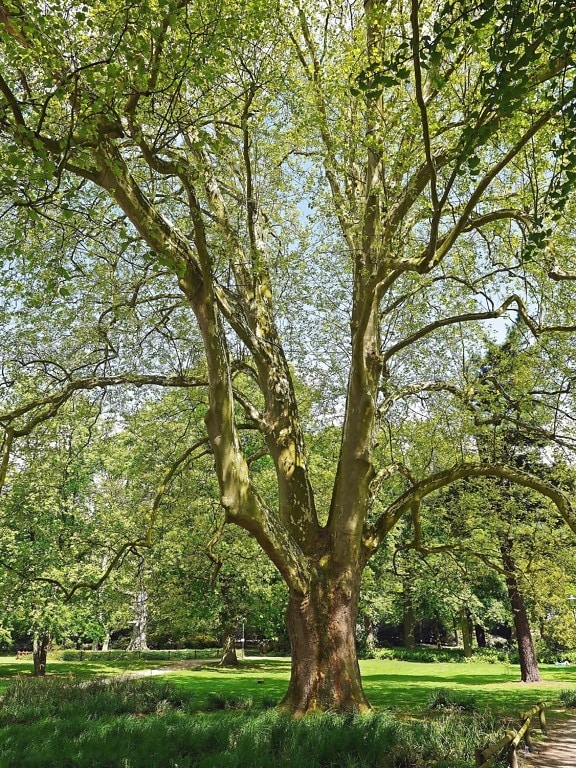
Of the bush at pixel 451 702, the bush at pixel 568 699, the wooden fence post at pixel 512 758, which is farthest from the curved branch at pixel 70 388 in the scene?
the bush at pixel 568 699

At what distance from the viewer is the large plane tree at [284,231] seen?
19.9 feet

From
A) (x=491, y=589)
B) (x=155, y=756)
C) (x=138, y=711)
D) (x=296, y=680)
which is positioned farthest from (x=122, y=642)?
(x=155, y=756)

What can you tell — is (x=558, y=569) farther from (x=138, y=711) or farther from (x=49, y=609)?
(x=49, y=609)

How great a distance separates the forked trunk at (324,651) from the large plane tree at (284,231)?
3 centimetres

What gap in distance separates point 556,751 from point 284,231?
9850mm

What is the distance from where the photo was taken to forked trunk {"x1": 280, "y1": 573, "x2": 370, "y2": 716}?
8141mm

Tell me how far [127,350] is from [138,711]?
628 centimetres

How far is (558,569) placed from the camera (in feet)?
46.9

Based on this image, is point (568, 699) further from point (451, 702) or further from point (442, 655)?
point (442, 655)

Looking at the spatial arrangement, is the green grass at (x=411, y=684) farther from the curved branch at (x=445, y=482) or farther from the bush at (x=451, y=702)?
the curved branch at (x=445, y=482)

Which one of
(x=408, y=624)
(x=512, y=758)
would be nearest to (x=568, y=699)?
(x=512, y=758)

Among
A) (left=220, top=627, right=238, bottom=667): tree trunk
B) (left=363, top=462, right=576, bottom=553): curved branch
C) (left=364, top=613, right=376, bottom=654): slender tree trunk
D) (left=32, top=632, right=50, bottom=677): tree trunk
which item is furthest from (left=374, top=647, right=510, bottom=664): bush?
(left=363, top=462, right=576, bottom=553): curved branch

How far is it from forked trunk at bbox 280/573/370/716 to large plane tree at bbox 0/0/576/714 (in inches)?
1.2

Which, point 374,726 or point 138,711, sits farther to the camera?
point 138,711
